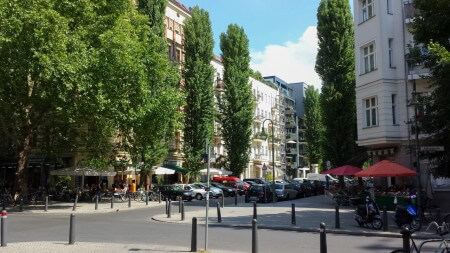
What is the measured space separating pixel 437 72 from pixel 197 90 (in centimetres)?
3587

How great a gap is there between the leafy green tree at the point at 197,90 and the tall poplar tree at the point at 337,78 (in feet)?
47.7

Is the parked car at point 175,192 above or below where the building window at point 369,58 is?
below

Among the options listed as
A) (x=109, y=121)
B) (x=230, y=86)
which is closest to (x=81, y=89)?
(x=109, y=121)

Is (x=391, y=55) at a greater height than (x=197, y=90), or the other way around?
(x=197, y=90)

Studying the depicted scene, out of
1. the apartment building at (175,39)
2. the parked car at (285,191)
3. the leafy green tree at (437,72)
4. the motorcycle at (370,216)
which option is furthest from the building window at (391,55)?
the apartment building at (175,39)

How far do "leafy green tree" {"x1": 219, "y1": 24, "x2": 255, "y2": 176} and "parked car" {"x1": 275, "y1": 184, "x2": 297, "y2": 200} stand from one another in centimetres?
1789

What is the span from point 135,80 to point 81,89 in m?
4.09

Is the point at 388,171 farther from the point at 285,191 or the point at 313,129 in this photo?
the point at 313,129

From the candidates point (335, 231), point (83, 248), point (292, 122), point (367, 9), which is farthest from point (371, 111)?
point (292, 122)

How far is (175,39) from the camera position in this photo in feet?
192

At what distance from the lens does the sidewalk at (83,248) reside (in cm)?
1145

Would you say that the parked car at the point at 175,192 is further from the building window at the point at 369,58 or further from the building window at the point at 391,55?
the building window at the point at 391,55

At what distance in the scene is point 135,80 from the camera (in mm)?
28703

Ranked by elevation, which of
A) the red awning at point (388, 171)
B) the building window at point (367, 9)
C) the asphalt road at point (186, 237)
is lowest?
the asphalt road at point (186, 237)
